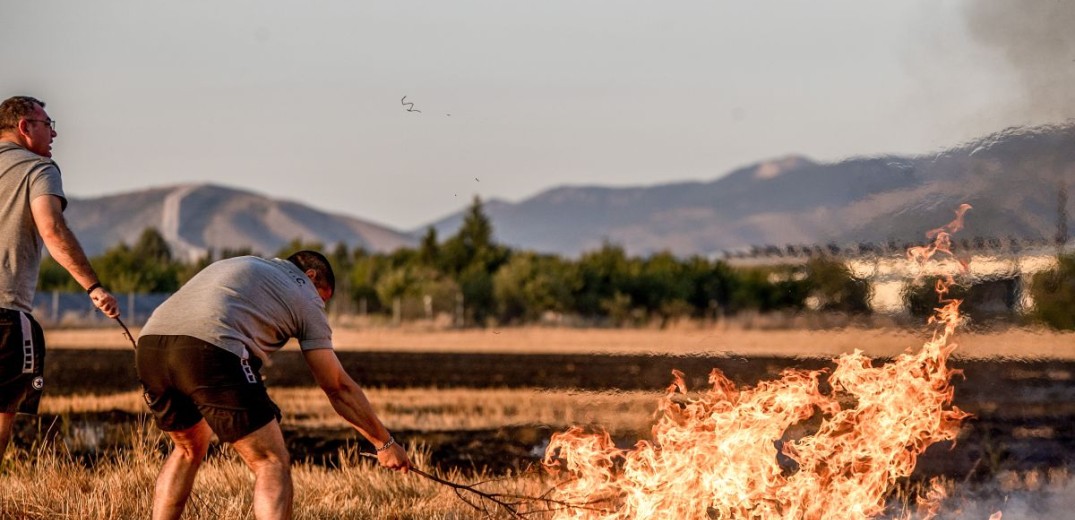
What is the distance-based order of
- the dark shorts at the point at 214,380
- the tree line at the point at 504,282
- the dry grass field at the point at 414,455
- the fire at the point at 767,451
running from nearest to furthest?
the dark shorts at the point at 214,380 < the fire at the point at 767,451 < the dry grass field at the point at 414,455 < the tree line at the point at 504,282

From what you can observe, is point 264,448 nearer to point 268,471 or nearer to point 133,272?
point 268,471

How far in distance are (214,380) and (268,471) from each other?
560 mm

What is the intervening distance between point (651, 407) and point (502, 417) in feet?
7.72

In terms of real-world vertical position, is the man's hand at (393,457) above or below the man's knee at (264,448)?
below

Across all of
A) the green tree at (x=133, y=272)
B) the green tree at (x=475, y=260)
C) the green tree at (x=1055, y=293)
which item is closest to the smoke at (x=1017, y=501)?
the green tree at (x=1055, y=293)

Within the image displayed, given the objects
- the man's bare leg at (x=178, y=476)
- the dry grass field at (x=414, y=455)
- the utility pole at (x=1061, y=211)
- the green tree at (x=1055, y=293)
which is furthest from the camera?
the green tree at (x=1055, y=293)

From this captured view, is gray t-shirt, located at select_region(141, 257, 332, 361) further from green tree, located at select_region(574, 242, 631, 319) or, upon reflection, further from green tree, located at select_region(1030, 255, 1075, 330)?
green tree, located at select_region(574, 242, 631, 319)

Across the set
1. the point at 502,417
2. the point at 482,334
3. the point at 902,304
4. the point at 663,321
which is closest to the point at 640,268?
the point at 482,334

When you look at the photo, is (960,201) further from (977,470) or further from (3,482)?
(3,482)

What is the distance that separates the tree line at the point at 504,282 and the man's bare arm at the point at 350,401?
46990 millimetres

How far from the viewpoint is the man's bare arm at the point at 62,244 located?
821 cm

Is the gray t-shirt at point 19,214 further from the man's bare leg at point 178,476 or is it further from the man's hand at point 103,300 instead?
the man's bare leg at point 178,476

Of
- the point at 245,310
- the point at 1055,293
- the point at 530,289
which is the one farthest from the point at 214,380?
the point at 530,289

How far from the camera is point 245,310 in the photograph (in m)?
7.55
